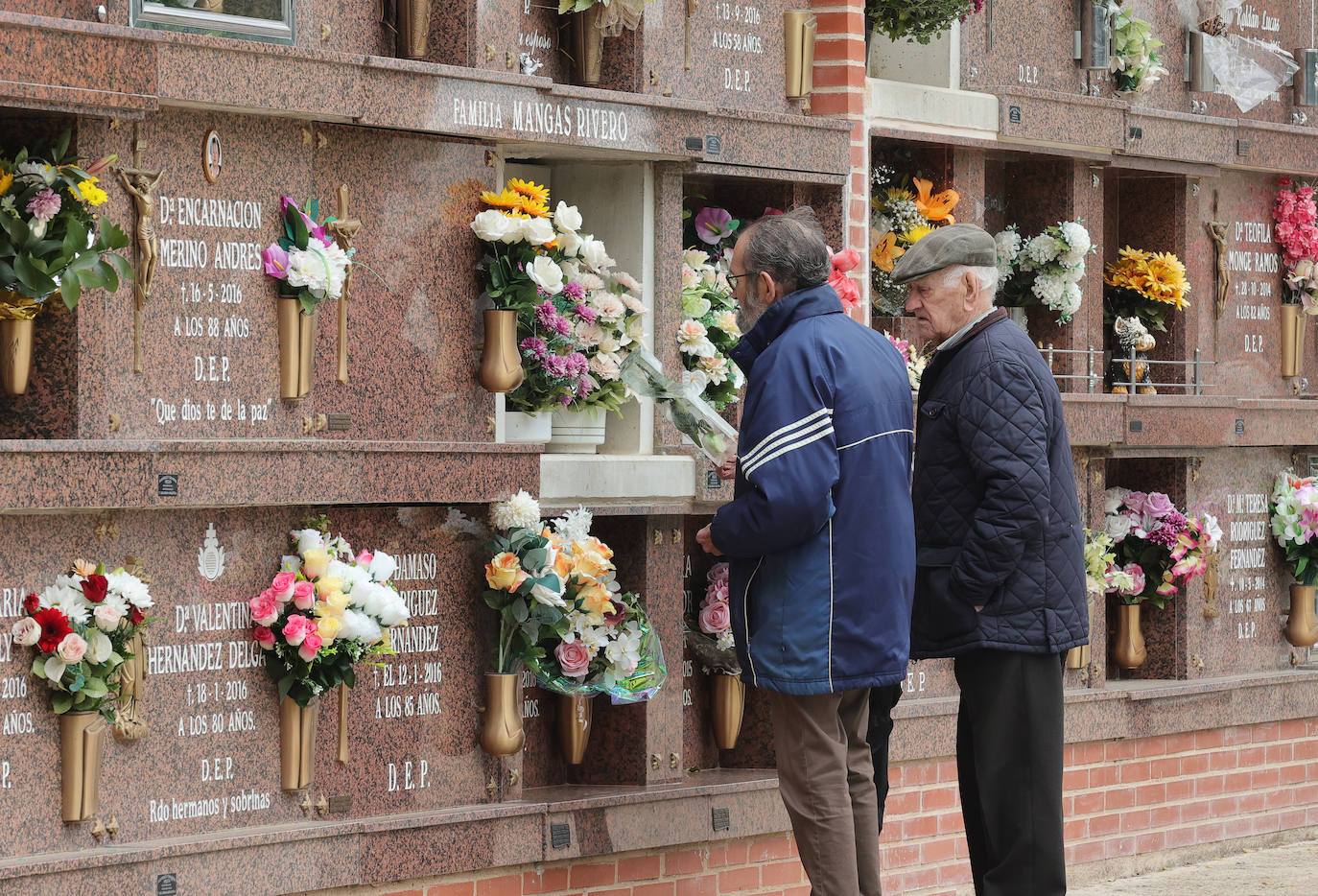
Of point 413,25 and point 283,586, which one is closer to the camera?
point 283,586

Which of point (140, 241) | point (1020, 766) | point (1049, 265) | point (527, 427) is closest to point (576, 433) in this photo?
point (527, 427)

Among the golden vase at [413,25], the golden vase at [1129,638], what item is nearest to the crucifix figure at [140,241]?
the golden vase at [413,25]

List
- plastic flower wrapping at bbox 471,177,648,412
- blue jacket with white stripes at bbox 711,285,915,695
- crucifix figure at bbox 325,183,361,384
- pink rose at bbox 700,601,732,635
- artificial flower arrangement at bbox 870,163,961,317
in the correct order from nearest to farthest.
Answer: blue jacket with white stripes at bbox 711,285,915,695, crucifix figure at bbox 325,183,361,384, plastic flower wrapping at bbox 471,177,648,412, pink rose at bbox 700,601,732,635, artificial flower arrangement at bbox 870,163,961,317

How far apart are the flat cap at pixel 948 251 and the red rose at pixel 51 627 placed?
91.3 inches

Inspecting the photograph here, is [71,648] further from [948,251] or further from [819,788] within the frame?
[948,251]

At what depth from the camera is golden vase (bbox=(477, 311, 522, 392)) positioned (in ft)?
19.0

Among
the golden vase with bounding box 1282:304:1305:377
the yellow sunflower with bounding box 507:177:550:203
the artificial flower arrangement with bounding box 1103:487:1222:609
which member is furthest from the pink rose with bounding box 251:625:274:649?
the golden vase with bounding box 1282:304:1305:377

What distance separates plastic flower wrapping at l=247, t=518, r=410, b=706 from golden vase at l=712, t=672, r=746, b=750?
1.50 metres

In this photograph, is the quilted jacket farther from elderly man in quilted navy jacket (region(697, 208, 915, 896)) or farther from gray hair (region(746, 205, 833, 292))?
gray hair (region(746, 205, 833, 292))

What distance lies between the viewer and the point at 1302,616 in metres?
8.46

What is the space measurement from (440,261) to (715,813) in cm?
190

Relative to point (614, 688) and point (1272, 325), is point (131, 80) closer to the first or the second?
point (614, 688)

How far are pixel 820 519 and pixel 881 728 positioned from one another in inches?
42.0

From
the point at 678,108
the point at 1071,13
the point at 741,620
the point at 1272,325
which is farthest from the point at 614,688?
the point at 1272,325
